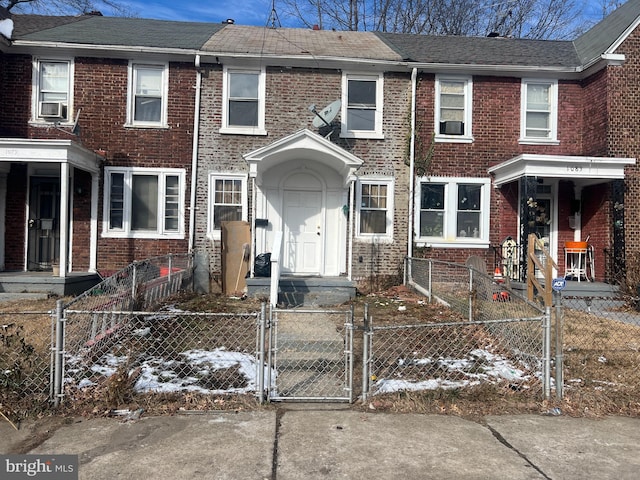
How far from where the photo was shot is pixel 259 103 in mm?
11680

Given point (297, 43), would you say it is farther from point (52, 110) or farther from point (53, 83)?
point (52, 110)

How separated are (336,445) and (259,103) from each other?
379 inches

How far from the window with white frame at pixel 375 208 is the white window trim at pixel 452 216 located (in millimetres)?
701

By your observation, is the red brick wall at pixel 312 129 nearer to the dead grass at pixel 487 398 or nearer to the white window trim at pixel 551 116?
the white window trim at pixel 551 116

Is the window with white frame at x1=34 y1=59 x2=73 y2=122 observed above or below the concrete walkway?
above

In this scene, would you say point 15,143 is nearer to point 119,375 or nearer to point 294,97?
point 294,97

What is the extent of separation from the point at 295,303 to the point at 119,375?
524cm

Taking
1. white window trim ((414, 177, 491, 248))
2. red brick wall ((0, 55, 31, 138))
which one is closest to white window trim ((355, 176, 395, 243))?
white window trim ((414, 177, 491, 248))

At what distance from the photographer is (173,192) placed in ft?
37.9

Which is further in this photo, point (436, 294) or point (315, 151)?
point (315, 151)

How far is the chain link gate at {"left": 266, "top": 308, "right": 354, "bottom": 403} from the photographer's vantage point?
4574 millimetres

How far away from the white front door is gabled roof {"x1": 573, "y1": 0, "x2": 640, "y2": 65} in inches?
308

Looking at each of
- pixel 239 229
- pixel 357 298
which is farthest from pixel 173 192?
pixel 357 298

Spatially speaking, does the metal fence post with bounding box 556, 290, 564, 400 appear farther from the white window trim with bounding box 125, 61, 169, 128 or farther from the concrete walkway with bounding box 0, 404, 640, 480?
the white window trim with bounding box 125, 61, 169, 128
